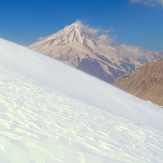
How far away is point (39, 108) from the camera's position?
6.99m

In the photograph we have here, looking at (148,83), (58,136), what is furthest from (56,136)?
(148,83)

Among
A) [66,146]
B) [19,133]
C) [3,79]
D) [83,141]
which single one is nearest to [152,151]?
[83,141]

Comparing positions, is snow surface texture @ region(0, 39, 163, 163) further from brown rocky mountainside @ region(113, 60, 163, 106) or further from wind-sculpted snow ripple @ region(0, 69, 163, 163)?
brown rocky mountainside @ region(113, 60, 163, 106)

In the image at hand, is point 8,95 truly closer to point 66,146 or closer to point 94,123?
point 94,123

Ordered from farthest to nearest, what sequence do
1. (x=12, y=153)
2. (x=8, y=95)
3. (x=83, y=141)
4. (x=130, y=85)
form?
1. (x=130, y=85)
2. (x=8, y=95)
3. (x=83, y=141)
4. (x=12, y=153)

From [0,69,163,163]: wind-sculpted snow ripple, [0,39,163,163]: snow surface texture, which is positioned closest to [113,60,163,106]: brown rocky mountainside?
[0,39,163,163]: snow surface texture

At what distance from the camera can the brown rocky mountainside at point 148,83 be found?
Answer: 3992 inches

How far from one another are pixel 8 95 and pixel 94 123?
2963 millimetres

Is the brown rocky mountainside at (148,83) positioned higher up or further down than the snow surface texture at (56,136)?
higher up

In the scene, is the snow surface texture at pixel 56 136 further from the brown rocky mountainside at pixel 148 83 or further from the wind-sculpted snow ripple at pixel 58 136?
the brown rocky mountainside at pixel 148 83

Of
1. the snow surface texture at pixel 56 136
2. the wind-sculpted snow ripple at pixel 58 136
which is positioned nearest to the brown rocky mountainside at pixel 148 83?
the snow surface texture at pixel 56 136

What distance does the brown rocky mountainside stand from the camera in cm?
10139

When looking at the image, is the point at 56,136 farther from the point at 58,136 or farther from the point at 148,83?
the point at 148,83

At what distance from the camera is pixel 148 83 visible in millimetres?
112875
